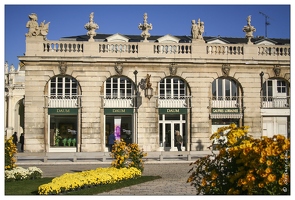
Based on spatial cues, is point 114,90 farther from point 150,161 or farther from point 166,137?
point 150,161

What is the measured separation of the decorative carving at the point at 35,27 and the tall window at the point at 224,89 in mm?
13319

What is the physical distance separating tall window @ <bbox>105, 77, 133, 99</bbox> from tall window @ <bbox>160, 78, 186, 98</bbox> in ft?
8.13

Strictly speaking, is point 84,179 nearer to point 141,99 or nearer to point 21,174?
point 21,174

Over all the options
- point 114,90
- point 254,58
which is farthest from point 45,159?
point 254,58

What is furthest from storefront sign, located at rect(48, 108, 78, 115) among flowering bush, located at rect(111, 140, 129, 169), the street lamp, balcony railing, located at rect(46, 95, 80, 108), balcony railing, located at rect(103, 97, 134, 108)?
flowering bush, located at rect(111, 140, 129, 169)

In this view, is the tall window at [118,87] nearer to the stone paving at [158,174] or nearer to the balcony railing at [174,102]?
the balcony railing at [174,102]

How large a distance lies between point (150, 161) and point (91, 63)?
35.1 feet

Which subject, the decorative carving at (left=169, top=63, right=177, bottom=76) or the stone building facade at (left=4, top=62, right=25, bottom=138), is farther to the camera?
the stone building facade at (left=4, top=62, right=25, bottom=138)

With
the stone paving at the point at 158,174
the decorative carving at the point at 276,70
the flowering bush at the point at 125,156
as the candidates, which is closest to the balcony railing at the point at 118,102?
the stone paving at the point at 158,174

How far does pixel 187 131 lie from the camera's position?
35469 mm

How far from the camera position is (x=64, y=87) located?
35.0 metres

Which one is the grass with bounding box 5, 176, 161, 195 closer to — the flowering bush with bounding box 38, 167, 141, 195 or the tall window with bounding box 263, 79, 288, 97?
the flowering bush with bounding box 38, 167, 141, 195

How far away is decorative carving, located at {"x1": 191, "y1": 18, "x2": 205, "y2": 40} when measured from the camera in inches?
1422

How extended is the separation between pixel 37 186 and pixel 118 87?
18606mm
